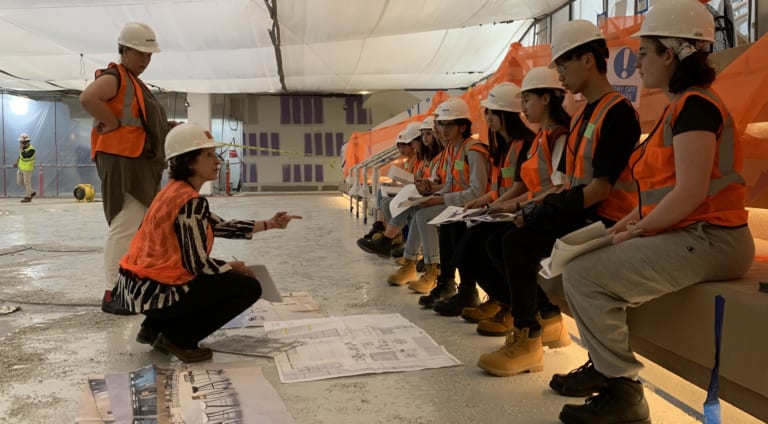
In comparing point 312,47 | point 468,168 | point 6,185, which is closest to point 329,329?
point 468,168

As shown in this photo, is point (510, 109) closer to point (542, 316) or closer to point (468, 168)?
point (468, 168)

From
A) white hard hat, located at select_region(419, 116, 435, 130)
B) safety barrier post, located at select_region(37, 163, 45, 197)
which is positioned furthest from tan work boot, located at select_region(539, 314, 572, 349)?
safety barrier post, located at select_region(37, 163, 45, 197)

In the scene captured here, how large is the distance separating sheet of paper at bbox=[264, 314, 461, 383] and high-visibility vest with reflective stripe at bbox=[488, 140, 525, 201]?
0.83 meters

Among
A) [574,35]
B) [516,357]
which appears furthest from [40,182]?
[574,35]

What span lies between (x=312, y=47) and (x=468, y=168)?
6.86m

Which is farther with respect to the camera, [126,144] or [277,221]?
[126,144]

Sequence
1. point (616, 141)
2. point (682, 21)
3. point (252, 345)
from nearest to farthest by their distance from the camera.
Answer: point (682, 21) → point (616, 141) → point (252, 345)

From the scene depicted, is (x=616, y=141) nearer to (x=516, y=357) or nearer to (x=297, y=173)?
(x=516, y=357)

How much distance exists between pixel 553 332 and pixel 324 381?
39.2 inches

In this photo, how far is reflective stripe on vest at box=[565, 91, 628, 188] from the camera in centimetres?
207

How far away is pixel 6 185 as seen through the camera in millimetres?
16938

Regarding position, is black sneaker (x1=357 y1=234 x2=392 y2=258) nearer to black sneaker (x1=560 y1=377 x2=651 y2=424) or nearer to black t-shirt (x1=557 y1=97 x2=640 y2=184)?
black t-shirt (x1=557 y1=97 x2=640 y2=184)

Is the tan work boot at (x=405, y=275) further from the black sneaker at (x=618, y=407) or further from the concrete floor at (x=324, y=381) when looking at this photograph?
the black sneaker at (x=618, y=407)

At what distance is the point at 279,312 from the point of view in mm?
3281
